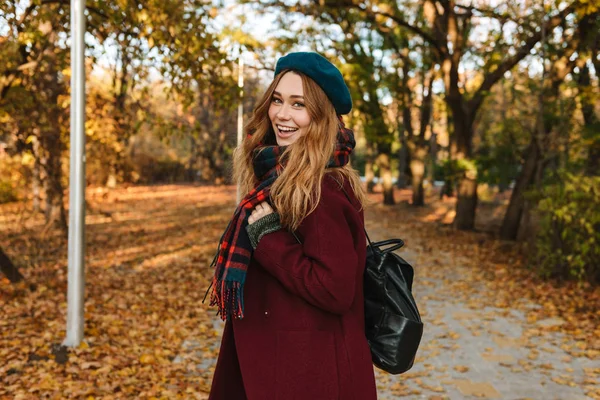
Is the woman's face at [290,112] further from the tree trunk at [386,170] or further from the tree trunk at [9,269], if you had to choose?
the tree trunk at [386,170]

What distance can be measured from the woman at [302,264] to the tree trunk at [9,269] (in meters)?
6.22

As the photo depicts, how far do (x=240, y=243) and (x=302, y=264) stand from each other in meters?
0.23

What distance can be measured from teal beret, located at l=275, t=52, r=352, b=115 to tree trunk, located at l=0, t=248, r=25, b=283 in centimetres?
633

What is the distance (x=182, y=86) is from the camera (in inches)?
288

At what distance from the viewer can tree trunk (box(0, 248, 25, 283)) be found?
735 cm

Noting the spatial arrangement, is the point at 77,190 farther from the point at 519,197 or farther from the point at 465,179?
the point at 465,179

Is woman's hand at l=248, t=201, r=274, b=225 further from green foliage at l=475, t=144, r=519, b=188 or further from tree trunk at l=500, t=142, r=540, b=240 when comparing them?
green foliage at l=475, t=144, r=519, b=188

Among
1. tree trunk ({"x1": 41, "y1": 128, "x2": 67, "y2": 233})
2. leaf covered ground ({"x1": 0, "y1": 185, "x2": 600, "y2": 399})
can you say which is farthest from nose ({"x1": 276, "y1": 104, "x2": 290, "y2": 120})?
tree trunk ({"x1": 41, "y1": 128, "x2": 67, "y2": 233})

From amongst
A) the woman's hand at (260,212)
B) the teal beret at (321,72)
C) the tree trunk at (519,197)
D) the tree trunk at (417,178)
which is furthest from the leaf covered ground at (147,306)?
the tree trunk at (417,178)

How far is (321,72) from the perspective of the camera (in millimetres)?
2127

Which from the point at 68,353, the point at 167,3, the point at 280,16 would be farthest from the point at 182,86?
the point at 280,16

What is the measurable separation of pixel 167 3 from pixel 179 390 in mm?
3949

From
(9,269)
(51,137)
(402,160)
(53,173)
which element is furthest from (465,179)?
(402,160)

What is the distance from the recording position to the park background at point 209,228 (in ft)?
17.8
